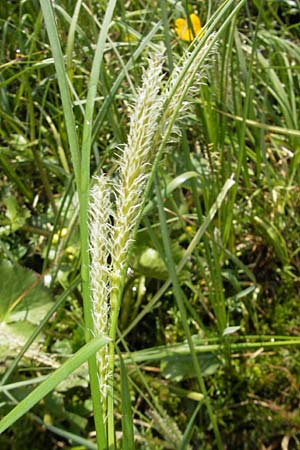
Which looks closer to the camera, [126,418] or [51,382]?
[51,382]

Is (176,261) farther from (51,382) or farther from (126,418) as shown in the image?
(51,382)

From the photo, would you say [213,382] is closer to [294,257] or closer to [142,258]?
[142,258]

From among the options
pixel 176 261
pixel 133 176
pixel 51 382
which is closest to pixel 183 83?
pixel 133 176

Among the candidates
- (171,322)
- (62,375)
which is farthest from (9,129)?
(62,375)

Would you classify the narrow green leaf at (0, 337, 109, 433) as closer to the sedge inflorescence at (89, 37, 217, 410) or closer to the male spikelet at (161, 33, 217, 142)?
the sedge inflorescence at (89, 37, 217, 410)

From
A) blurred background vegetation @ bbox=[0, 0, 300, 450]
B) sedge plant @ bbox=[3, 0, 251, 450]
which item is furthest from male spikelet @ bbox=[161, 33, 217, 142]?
blurred background vegetation @ bbox=[0, 0, 300, 450]

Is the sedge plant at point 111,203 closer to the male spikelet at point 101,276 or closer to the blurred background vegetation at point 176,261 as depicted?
the male spikelet at point 101,276

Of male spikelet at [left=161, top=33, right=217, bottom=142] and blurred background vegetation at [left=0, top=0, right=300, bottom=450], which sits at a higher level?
male spikelet at [left=161, top=33, right=217, bottom=142]

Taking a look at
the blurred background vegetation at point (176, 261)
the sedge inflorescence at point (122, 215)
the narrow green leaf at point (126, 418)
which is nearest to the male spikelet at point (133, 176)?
the sedge inflorescence at point (122, 215)
